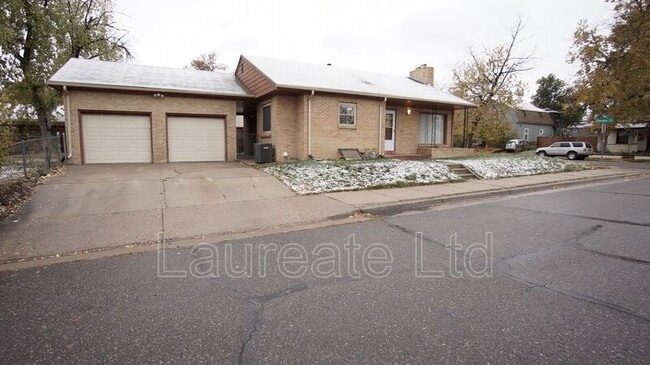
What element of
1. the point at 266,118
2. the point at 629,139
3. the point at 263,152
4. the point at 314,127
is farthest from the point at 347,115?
the point at 629,139

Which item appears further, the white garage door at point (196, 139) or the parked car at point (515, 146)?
the parked car at point (515, 146)

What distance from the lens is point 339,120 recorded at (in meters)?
15.5

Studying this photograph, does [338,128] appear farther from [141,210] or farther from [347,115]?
[141,210]

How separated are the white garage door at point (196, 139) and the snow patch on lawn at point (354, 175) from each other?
502 centimetres

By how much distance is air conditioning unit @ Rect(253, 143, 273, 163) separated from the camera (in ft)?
47.5

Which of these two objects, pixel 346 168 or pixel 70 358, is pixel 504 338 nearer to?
pixel 70 358

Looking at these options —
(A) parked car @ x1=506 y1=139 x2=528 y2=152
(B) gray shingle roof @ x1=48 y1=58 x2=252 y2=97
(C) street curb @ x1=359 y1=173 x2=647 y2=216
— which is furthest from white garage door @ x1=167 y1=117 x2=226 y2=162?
(A) parked car @ x1=506 y1=139 x2=528 y2=152

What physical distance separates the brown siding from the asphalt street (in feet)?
35.2

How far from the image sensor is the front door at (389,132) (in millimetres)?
17922

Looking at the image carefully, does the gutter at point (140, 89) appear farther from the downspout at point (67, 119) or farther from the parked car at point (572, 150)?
the parked car at point (572, 150)

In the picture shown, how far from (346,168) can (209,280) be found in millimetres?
8323

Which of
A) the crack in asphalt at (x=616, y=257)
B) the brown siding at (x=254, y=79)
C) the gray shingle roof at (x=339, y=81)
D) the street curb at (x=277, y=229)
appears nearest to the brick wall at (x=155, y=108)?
the brown siding at (x=254, y=79)

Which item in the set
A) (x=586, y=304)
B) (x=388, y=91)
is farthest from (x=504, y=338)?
(x=388, y=91)

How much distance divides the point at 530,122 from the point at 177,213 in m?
52.4
